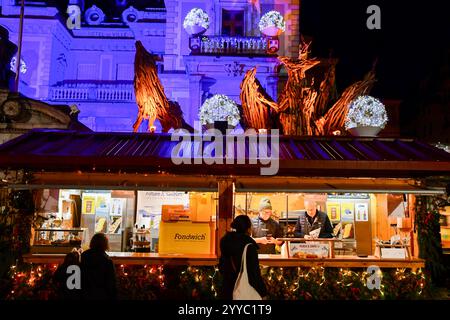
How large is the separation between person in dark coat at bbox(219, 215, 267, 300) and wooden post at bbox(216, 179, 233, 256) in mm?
2737

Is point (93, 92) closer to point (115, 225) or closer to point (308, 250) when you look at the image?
point (115, 225)

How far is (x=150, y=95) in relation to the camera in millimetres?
12102

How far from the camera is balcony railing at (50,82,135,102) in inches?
911

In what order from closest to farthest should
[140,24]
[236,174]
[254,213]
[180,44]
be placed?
1. [236,174]
2. [254,213]
3. [180,44]
4. [140,24]

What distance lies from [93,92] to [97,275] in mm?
18592

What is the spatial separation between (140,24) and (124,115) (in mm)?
7251

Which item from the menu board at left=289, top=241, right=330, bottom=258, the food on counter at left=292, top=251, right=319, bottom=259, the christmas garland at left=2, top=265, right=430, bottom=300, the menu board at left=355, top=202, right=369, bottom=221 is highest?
the menu board at left=355, top=202, right=369, bottom=221

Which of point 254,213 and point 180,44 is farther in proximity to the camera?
point 180,44

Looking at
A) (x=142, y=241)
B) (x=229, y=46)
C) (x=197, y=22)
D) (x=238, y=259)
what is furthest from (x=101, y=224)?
(x=229, y=46)

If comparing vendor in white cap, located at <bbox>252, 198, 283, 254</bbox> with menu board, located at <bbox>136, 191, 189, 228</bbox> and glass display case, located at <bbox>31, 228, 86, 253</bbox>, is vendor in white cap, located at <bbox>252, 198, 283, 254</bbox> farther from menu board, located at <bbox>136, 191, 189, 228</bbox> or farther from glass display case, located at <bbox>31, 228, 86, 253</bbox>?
glass display case, located at <bbox>31, 228, 86, 253</bbox>

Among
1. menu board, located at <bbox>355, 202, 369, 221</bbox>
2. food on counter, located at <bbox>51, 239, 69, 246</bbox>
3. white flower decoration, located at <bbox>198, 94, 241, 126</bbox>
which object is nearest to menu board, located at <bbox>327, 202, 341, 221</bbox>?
menu board, located at <bbox>355, 202, 369, 221</bbox>
